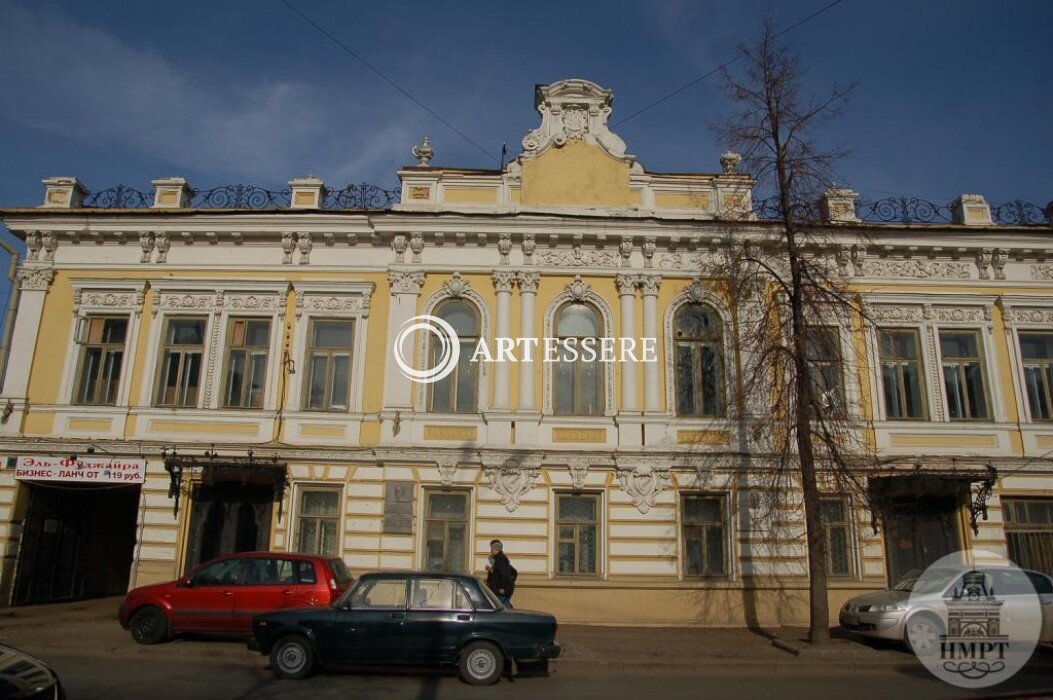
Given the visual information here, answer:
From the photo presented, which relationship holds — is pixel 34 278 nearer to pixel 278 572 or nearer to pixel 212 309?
pixel 212 309

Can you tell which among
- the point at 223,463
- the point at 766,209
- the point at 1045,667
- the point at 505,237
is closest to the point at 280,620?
the point at 223,463

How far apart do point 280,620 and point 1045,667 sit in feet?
41.2

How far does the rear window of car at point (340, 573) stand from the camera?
1291 cm

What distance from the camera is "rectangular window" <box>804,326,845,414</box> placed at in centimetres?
1446

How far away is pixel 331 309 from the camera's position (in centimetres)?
1794

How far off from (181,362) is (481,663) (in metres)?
A: 11.6

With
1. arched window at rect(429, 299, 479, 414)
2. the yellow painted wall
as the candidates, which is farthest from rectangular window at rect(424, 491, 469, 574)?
the yellow painted wall

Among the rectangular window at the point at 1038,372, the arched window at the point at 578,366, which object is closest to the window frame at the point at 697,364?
the arched window at the point at 578,366

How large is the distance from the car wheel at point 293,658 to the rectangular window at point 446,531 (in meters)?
5.98

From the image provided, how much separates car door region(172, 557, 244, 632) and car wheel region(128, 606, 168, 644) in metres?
0.23

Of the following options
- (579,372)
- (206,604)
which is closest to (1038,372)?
(579,372)

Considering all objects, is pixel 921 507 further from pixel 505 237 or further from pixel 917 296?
pixel 505 237

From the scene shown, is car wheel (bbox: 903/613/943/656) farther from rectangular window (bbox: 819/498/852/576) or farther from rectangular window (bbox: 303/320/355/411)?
rectangular window (bbox: 303/320/355/411)

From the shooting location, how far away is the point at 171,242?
18.5 metres
